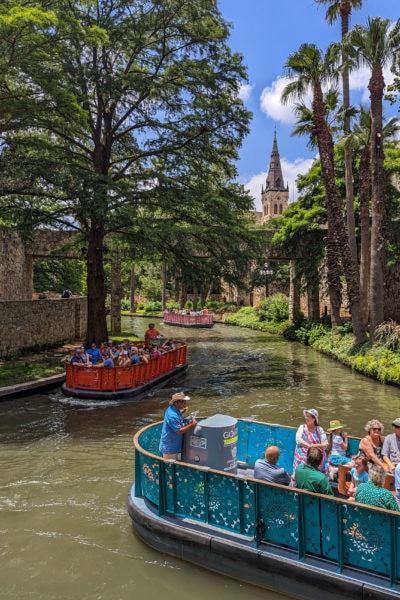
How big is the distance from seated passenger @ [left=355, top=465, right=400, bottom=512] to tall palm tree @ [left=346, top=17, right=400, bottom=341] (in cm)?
1676

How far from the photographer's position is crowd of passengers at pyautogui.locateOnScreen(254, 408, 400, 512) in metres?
5.90

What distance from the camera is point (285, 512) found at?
19.5 ft

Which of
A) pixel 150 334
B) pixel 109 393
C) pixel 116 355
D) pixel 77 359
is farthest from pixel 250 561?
pixel 150 334

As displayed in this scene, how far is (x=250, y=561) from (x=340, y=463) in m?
2.10

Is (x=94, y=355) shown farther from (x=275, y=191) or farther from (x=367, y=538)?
(x=275, y=191)

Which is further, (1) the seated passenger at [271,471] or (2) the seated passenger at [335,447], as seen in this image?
(2) the seated passenger at [335,447]

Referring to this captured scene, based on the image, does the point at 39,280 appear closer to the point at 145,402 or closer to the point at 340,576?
the point at 145,402

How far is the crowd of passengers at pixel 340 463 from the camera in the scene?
19.4ft

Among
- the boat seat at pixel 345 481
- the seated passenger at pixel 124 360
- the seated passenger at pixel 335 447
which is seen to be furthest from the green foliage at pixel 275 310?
the boat seat at pixel 345 481

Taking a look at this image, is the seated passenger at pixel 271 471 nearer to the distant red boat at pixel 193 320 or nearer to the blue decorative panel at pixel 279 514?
the blue decorative panel at pixel 279 514

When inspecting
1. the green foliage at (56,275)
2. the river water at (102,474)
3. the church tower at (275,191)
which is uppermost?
the church tower at (275,191)

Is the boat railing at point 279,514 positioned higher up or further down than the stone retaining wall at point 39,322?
further down

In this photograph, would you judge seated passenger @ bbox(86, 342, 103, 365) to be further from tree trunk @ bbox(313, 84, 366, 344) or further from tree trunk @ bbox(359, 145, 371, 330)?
tree trunk @ bbox(359, 145, 371, 330)

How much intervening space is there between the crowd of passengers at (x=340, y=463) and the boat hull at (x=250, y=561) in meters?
0.79
